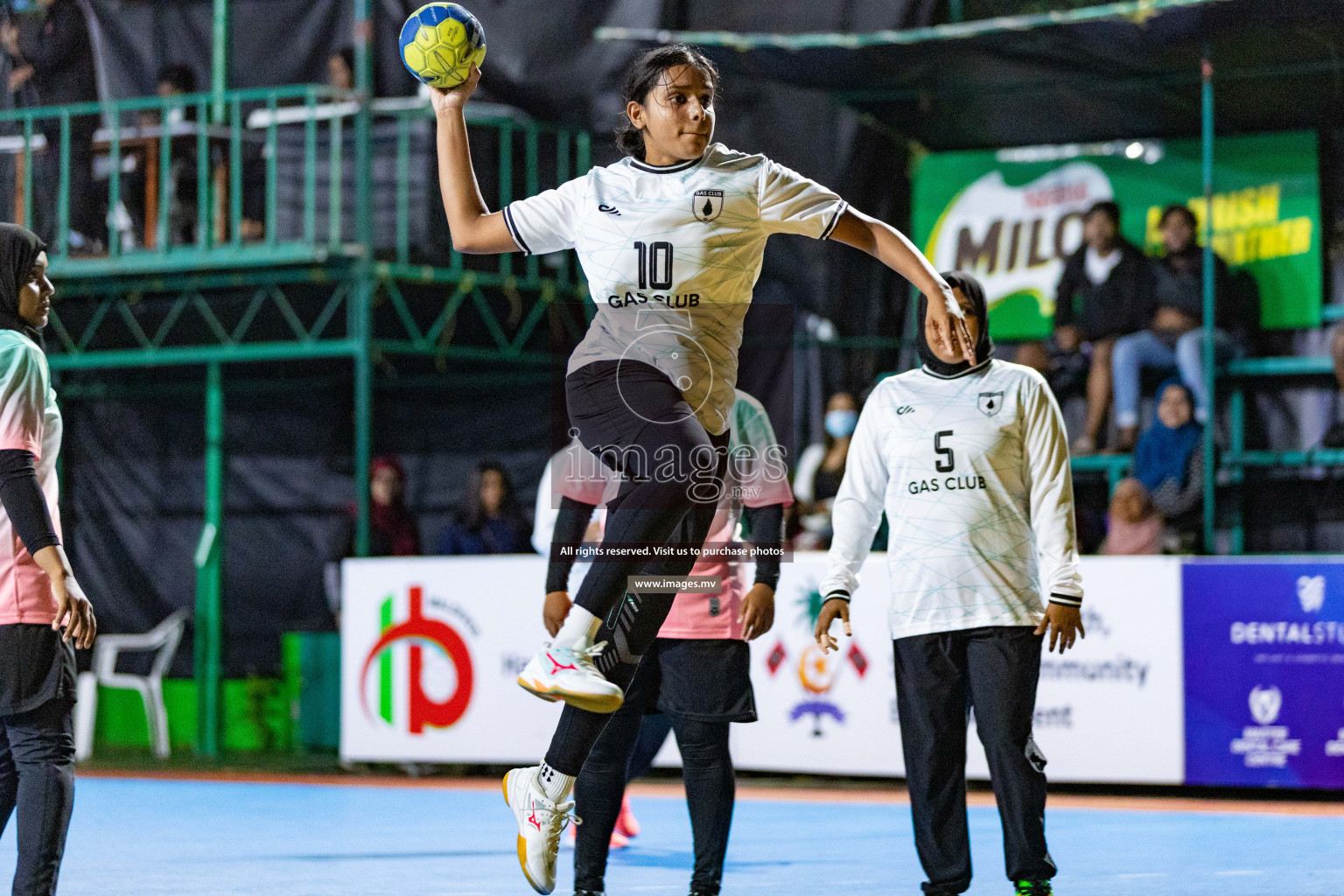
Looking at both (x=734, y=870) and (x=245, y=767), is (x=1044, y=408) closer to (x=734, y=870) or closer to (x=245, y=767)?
(x=734, y=870)

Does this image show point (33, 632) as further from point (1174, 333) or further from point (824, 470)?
point (1174, 333)

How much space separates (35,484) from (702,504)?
201 centimetres

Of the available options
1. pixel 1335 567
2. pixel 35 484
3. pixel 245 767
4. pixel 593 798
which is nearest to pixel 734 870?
pixel 593 798

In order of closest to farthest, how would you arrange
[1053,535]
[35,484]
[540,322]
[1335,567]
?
[35,484]
[1053,535]
[1335,567]
[540,322]

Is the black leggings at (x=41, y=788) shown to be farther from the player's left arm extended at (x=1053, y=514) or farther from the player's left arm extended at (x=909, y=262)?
the player's left arm extended at (x=1053, y=514)

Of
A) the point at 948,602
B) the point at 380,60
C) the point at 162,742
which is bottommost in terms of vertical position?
the point at 162,742

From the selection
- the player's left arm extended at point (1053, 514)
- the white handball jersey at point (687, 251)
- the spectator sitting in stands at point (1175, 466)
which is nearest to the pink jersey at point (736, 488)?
the player's left arm extended at point (1053, 514)

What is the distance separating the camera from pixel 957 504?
6.21m

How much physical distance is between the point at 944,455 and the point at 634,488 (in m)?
1.55

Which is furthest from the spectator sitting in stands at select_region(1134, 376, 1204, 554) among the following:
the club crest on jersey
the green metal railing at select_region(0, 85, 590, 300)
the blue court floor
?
the club crest on jersey

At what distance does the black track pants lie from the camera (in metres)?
5.93

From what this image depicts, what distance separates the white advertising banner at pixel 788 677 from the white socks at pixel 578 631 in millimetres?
6075

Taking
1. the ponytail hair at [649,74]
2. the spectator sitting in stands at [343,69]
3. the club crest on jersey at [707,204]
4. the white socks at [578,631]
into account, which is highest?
the spectator sitting in stands at [343,69]

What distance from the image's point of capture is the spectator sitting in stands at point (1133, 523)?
1194cm
